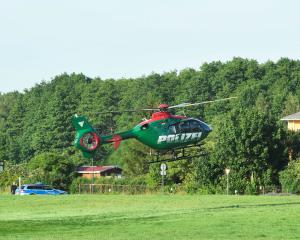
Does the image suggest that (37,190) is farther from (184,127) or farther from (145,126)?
(184,127)

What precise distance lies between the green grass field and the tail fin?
3304 millimetres

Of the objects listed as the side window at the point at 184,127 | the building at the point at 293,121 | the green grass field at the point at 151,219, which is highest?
the building at the point at 293,121

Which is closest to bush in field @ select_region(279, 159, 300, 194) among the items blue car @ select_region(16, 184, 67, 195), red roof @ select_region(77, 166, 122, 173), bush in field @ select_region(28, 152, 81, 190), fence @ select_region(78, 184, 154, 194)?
fence @ select_region(78, 184, 154, 194)

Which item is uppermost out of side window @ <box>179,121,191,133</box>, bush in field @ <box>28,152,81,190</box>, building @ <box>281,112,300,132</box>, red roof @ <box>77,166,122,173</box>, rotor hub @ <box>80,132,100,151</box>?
building @ <box>281,112,300,132</box>

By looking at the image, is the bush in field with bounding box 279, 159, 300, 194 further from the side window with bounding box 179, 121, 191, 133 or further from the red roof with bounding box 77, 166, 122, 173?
the red roof with bounding box 77, 166, 122, 173

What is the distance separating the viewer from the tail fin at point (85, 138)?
5694cm

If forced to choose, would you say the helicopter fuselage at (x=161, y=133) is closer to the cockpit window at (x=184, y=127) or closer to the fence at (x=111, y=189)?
the cockpit window at (x=184, y=127)

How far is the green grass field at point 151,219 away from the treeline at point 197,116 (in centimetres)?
Result: 2680

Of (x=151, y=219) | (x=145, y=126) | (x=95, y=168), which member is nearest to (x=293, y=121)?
(x=95, y=168)

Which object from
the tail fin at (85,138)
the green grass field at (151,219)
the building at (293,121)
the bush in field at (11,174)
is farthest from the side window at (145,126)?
the building at (293,121)

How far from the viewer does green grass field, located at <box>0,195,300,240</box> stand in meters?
38.3

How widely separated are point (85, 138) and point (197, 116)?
304 ft

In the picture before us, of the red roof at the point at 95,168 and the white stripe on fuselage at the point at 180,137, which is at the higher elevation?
the red roof at the point at 95,168

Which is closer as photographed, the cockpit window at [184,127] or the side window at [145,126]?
the cockpit window at [184,127]
